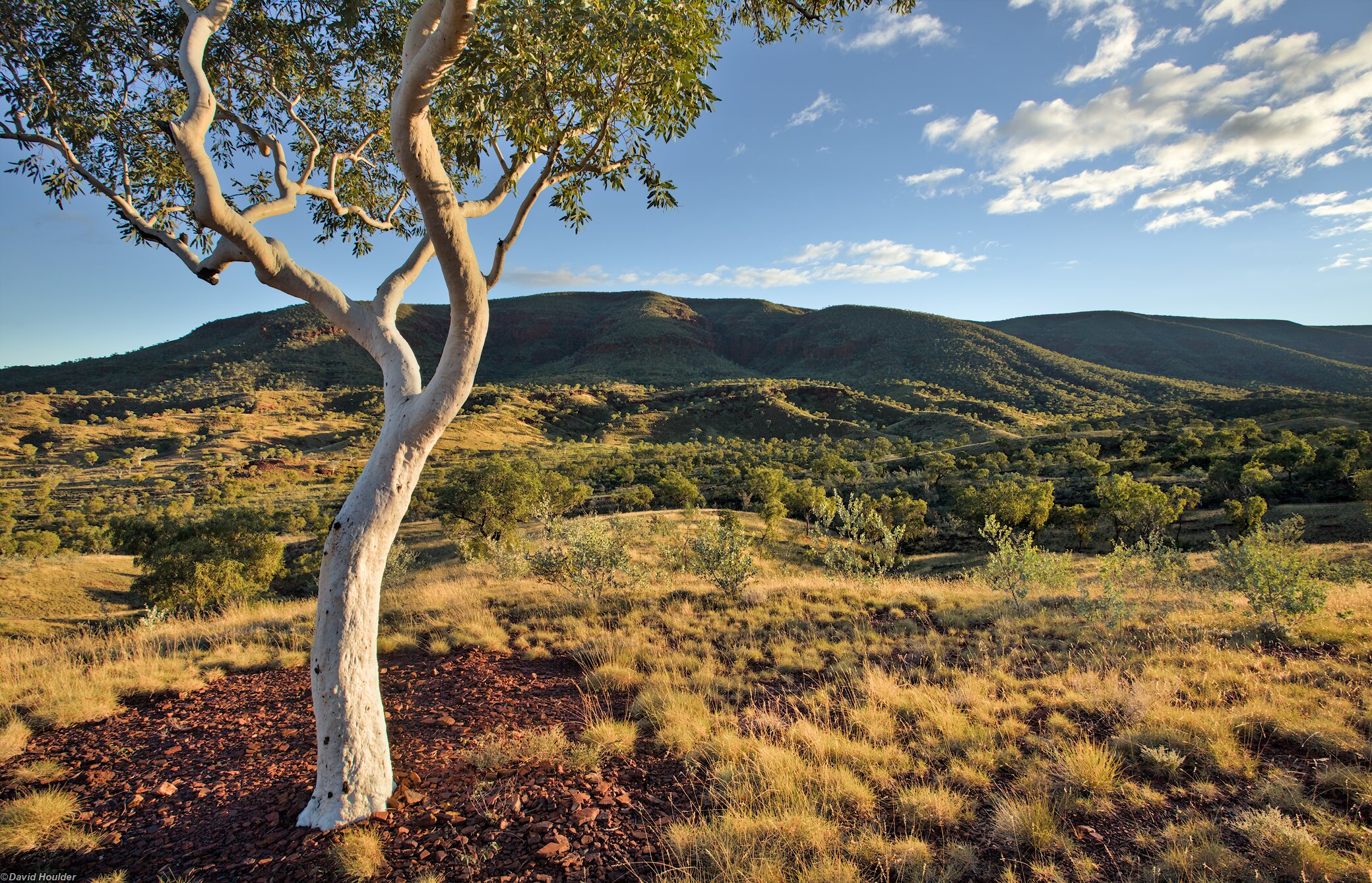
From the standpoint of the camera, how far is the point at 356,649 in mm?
3281

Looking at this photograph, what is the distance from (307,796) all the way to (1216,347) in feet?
465

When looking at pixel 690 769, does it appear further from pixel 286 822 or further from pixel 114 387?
pixel 114 387

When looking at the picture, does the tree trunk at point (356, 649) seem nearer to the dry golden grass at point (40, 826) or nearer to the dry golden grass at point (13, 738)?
the dry golden grass at point (40, 826)

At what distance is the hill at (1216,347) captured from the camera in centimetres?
8538

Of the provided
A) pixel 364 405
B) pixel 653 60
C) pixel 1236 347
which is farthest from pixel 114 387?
pixel 1236 347

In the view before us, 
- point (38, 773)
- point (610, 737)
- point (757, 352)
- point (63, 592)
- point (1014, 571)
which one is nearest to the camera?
point (38, 773)

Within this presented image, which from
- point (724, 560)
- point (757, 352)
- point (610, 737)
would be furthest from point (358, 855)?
point (757, 352)

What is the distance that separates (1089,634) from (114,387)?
10819 cm

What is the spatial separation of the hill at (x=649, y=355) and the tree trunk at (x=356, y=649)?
78306mm

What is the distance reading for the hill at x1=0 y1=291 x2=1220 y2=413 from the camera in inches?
2936

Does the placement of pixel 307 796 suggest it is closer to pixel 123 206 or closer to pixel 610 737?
pixel 610 737

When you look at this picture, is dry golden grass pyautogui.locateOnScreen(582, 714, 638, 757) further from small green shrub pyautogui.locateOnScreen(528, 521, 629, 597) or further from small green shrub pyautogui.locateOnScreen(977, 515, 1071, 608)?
small green shrub pyautogui.locateOnScreen(977, 515, 1071, 608)

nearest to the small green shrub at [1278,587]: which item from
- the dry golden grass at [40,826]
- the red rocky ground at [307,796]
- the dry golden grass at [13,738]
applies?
the red rocky ground at [307,796]

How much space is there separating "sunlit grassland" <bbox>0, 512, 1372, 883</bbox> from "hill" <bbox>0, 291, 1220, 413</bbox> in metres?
72.1
